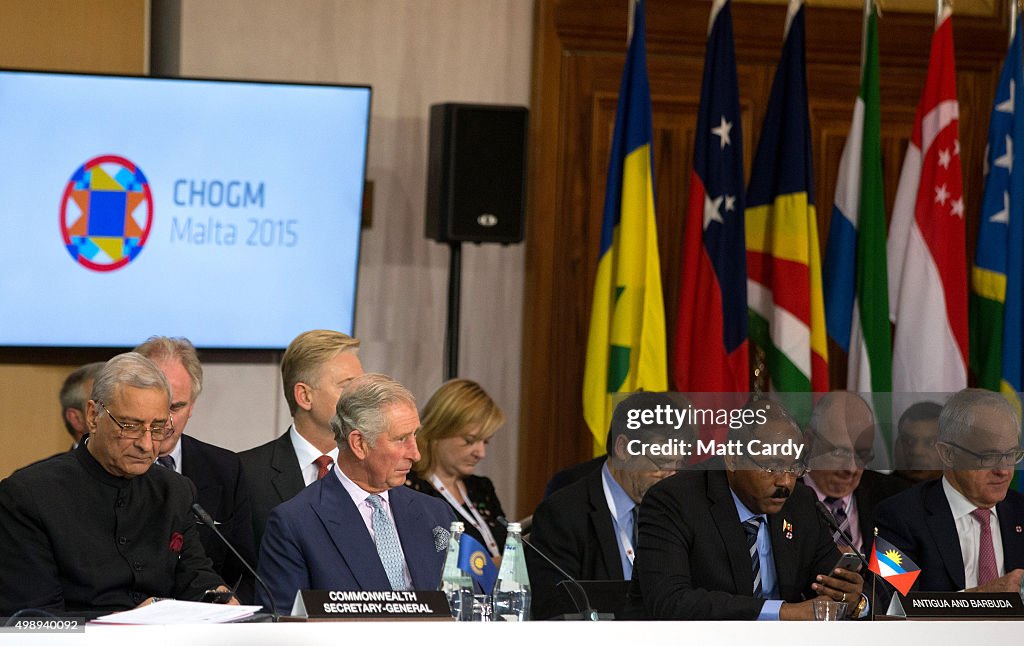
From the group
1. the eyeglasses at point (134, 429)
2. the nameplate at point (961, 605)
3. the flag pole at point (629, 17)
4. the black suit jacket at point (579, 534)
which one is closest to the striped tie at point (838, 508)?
the black suit jacket at point (579, 534)

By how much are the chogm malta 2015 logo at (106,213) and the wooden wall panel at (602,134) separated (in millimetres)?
1628

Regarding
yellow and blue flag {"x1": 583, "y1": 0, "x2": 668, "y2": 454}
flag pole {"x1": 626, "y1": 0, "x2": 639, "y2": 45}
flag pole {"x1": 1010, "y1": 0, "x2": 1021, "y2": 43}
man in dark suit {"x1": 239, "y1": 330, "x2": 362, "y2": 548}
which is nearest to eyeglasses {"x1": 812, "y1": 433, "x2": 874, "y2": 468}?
man in dark suit {"x1": 239, "y1": 330, "x2": 362, "y2": 548}

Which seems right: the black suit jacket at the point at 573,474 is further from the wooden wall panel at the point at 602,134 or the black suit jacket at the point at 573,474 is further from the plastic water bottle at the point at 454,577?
the plastic water bottle at the point at 454,577

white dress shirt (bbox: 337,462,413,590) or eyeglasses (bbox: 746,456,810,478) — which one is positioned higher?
eyeglasses (bbox: 746,456,810,478)

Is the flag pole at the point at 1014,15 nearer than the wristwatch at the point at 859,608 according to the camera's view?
No

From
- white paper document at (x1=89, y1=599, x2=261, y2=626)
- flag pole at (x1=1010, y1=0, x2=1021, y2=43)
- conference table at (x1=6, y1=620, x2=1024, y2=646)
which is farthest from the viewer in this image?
flag pole at (x1=1010, y1=0, x2=1021, y2=43)

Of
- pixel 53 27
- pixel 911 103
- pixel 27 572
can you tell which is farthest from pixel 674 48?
pixel 27 572

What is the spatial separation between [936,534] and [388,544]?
132 cm

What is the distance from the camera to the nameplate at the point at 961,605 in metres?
2.81

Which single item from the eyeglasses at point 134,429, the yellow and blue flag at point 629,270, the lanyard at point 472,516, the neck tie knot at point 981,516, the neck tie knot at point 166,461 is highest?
the yellow and blue flag at point 629,270

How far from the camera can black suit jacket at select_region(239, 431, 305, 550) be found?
3.70 meters

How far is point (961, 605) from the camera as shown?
9.29ft

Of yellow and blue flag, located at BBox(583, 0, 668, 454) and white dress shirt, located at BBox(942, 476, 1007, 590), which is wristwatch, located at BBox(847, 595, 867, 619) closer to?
white dress shirt, located at BBox(942, 476, 1007, 590)

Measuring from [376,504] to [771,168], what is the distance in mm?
3042
